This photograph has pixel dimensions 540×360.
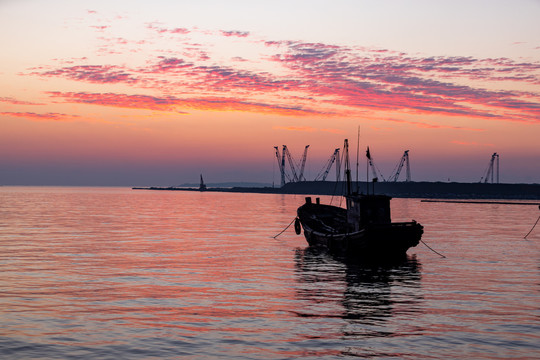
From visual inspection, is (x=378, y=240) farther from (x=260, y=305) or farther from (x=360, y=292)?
(x=260, y=305)

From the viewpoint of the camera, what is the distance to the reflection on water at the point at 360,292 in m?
21.1

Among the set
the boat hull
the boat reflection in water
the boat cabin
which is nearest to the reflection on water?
the boat reflection in water

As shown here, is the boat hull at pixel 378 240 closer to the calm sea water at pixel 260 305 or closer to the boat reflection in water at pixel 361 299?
the boat reflection in water at pixel 361 299

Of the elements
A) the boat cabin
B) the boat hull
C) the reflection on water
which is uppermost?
the boat cabin

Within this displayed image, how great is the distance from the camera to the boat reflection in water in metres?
19.1

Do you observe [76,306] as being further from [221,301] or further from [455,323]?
[455,323]

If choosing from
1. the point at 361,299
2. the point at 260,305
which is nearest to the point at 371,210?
the point at 361,299

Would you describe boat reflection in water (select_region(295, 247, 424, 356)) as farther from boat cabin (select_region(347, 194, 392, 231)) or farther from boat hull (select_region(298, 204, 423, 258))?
boat cabin (select_region(347, 194, 392, 231))

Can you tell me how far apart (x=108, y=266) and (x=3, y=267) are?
20.8 feet

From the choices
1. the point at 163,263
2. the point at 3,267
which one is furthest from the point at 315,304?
the point at 3,267

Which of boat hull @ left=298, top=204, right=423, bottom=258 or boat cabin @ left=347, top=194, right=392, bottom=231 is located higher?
boat cabin @ left=347, top=194, right=392, bottom=231

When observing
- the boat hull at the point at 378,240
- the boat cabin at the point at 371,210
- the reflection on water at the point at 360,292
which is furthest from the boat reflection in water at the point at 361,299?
the boat cabin at the point at 371,210

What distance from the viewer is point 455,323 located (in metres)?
20.4

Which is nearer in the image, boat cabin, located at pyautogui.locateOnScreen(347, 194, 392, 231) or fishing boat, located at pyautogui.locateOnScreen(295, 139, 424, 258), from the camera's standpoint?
fishing boat, located at pyautogui.locateOnScreen(295, 139, 424, 258)
